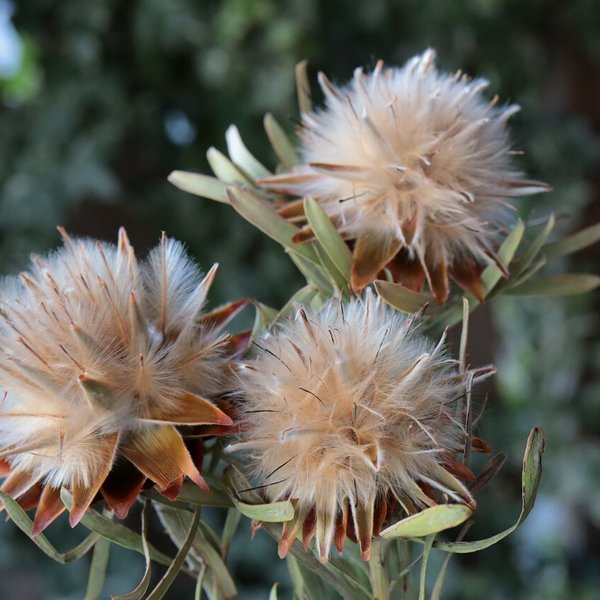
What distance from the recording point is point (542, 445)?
0.26 meters

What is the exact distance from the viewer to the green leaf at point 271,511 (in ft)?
0.85

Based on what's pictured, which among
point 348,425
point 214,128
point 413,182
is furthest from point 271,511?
point 214,128

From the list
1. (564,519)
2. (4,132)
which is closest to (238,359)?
(4,132)

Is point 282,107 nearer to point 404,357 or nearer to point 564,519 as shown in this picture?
point 404,357

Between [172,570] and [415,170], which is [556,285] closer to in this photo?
[415,170]

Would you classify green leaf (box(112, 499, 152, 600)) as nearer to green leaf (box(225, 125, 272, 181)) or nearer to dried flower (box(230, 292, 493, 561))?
dried flower (box(230, 292, 493, 561))

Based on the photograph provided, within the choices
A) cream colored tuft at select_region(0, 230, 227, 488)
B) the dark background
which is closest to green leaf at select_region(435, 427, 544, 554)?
cream colored tuft at select_region(0, 230, 227, 488)

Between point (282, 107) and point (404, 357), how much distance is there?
84 cm

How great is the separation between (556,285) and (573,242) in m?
0.03

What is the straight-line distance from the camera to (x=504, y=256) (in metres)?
0.33

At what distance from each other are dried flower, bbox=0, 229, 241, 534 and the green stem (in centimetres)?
8

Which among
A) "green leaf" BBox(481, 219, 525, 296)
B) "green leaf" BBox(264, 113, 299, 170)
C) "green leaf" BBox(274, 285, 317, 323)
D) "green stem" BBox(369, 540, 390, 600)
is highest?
"green leaf" BBox(264, 113, 299, 170)

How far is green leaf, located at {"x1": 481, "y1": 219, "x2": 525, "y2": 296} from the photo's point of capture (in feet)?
1.07

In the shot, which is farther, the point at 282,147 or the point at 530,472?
the point at 282,147
